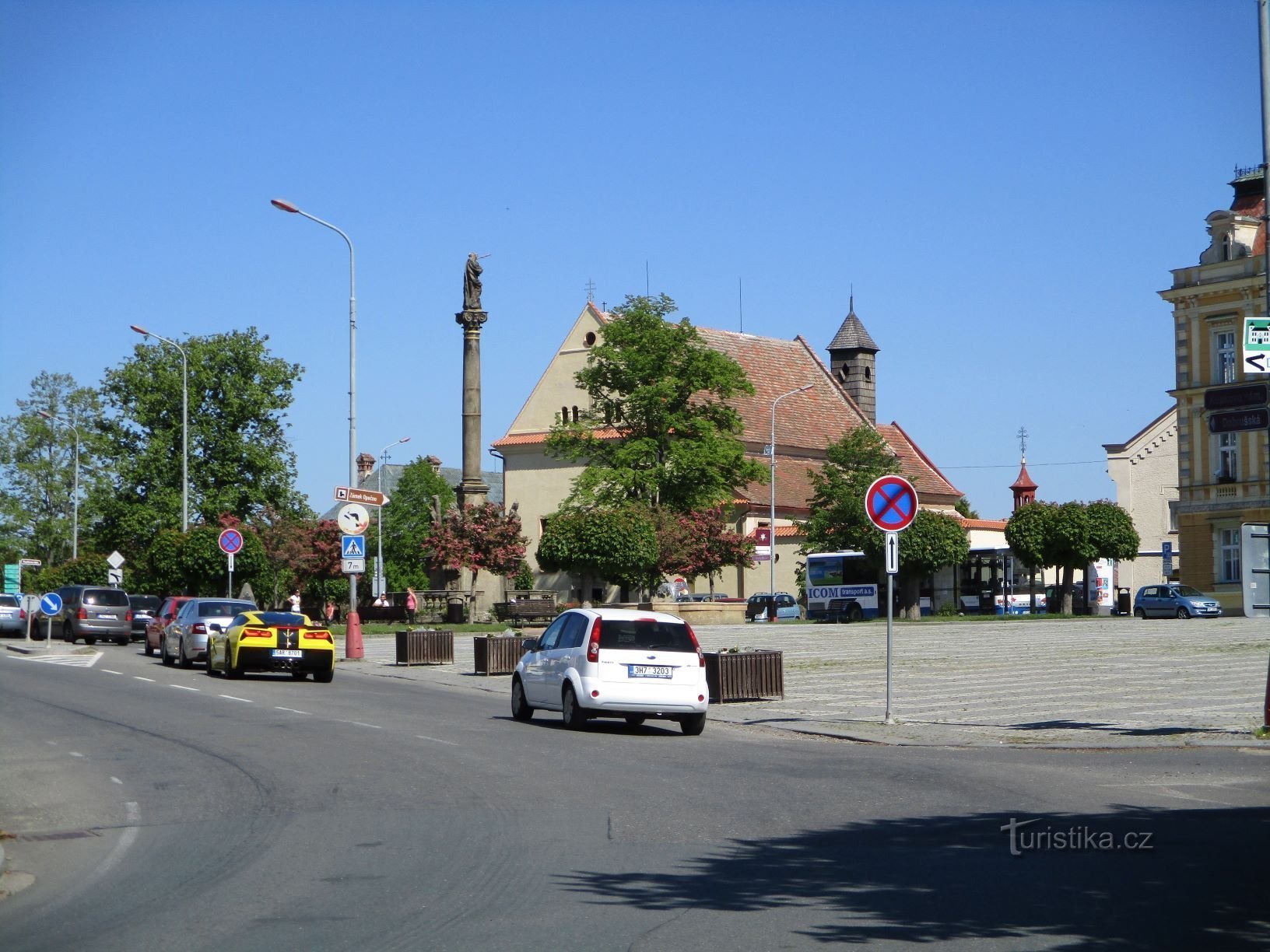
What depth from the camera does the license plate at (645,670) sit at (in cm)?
1905

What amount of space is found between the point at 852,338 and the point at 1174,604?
176 ft

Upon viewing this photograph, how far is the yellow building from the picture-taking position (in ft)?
214

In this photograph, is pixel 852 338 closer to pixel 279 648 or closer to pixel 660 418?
pixel 660 418

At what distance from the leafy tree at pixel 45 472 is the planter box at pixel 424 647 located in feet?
218

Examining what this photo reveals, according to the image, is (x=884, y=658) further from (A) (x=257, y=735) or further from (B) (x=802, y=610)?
(B) (x=802, y=610)

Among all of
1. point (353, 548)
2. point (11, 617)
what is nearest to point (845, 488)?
point (11, 617)

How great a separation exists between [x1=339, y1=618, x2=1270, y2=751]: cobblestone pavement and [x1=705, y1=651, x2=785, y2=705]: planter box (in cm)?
31

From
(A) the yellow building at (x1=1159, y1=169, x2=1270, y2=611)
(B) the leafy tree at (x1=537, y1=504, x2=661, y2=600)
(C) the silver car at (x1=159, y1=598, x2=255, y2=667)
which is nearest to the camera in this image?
(C) the silver car at (x1=159, y1=598, x2=255, y2=667)

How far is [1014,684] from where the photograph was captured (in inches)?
1037

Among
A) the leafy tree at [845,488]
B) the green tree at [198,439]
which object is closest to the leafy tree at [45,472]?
the green tree at [198,439]

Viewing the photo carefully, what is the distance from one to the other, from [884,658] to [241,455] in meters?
51.7

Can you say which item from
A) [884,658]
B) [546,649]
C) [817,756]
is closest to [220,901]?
[817,756]

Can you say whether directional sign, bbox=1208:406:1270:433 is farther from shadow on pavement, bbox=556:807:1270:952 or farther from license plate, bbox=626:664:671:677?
license plate, bbox=626:664:671:677

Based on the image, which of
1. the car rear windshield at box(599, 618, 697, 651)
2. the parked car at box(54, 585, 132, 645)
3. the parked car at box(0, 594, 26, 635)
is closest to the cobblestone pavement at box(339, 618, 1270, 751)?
the car rear windshield at box(599, 618, 697, 651)
